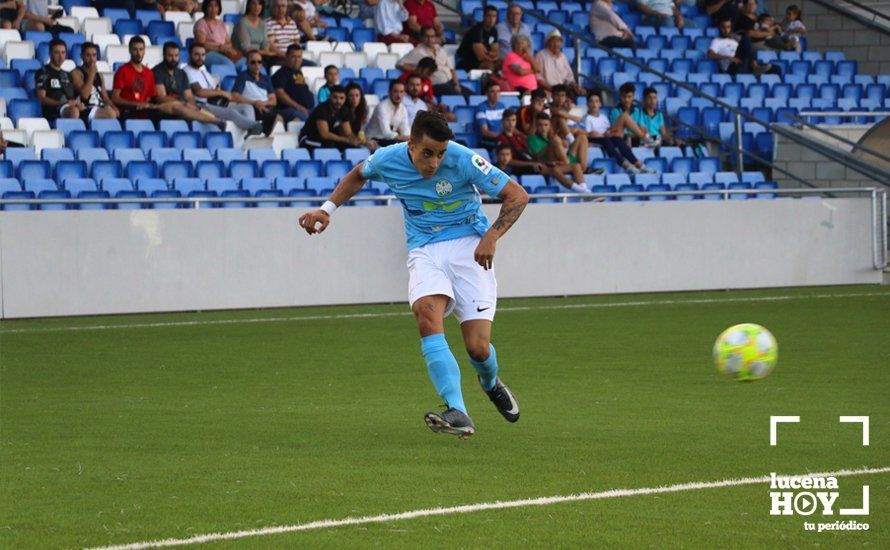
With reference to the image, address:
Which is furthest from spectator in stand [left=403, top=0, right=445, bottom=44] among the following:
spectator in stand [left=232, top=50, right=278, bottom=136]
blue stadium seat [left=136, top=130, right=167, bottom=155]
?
blue stadium seat [left=136, top=130, right=167, bottom=155]

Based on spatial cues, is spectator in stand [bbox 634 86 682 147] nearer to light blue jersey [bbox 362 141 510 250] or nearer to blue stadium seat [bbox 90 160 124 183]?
blue stadium seat [bbox 90 160 124 183]

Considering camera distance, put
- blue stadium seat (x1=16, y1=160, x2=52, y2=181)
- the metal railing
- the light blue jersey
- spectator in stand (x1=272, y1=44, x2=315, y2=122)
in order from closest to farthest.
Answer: the light blue jersey
the metal railing
blue stadium seat (x1=16, y1=160, x2=52, y2=181)
spectator in stand (x1=272, y1=44, x2=315, y2=122)

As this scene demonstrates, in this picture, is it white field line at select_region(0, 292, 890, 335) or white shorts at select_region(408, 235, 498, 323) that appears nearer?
white shorts at select_region(408, 235, 498, 323)

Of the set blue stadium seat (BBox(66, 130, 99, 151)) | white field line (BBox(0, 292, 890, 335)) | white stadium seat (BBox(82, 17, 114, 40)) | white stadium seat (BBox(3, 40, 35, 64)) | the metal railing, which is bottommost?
white field line (BBox(0, 292, 890, 335))

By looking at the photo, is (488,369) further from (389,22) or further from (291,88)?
(389,22)

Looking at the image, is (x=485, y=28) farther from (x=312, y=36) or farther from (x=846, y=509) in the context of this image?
(x=846, y=509)

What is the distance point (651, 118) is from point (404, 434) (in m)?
15.6

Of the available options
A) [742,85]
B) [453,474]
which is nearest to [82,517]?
[453,474]

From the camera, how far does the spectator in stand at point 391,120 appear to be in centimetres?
2011

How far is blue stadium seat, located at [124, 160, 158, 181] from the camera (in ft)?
58.7

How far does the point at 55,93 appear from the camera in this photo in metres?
18.5

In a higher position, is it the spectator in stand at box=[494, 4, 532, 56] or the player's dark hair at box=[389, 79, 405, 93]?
the spectator in stand at box=[494, 4, 532, 56]

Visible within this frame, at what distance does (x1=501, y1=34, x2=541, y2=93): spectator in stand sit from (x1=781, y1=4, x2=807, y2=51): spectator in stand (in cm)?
695

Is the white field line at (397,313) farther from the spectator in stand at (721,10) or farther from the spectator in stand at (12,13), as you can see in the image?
the spectator in stand at (721,10)
